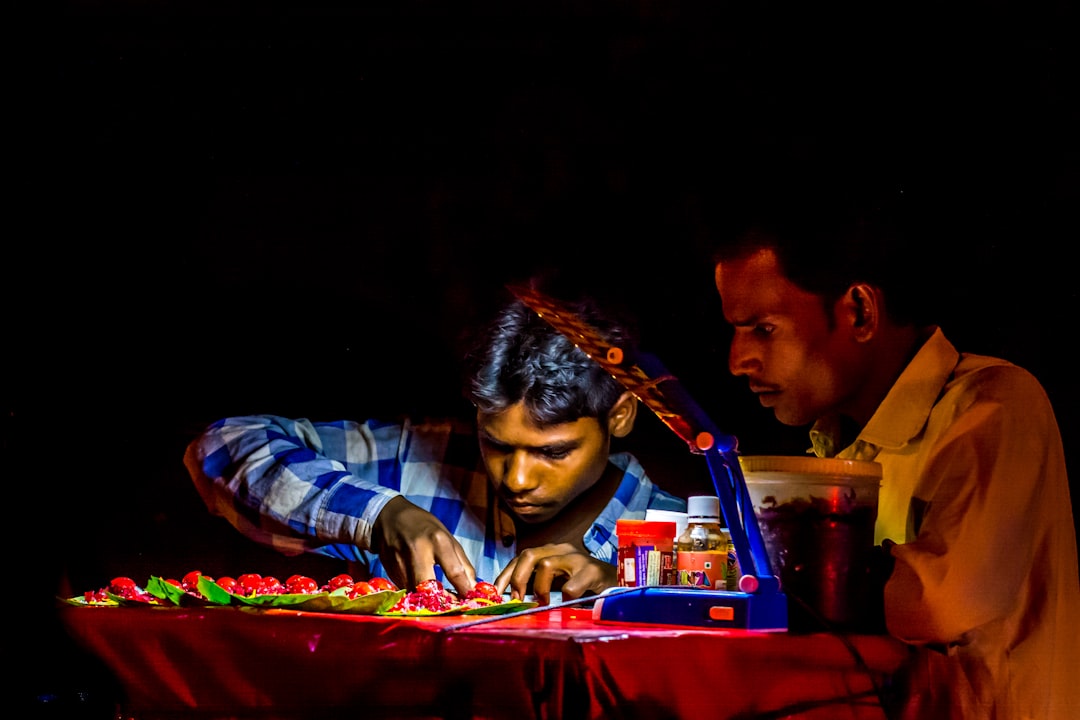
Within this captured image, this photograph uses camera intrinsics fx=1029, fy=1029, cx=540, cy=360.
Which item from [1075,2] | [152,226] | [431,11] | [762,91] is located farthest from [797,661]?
[152,226]

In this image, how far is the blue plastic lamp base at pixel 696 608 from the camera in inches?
60.4

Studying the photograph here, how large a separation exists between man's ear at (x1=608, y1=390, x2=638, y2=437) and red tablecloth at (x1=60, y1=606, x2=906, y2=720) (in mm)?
1381

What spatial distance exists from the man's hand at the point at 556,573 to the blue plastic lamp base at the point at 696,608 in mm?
605

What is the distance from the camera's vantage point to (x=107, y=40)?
311 centimetres

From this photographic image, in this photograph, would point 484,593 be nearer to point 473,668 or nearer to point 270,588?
point 270,588

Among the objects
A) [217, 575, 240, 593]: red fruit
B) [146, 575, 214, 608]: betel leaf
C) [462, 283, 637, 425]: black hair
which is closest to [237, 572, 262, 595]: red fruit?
[217, 575, 240, 593]: red fruit

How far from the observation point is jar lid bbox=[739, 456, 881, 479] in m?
1.64

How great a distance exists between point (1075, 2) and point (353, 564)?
2519mm

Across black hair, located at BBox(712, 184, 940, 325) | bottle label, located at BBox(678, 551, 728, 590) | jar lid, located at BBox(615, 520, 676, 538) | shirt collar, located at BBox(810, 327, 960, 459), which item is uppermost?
black hair, located at BBox(712, 184, 940, 325)

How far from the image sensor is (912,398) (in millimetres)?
1965

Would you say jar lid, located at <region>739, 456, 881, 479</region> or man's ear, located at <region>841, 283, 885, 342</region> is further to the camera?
man's ear, located at <region>841, 283, 885, 342</region>

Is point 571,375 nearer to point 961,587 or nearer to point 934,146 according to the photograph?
point 934,146

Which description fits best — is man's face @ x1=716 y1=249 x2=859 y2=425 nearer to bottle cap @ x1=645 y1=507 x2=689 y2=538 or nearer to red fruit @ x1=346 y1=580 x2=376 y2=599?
bottle cap @ x1=645 y1=507 x2=689 y2=538

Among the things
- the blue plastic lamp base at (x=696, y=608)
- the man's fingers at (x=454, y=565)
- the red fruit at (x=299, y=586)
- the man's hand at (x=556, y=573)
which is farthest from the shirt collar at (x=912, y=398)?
the red fruit at (x=299, y=586)
